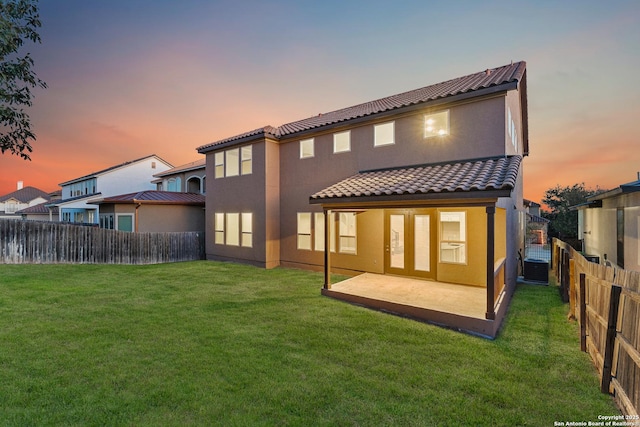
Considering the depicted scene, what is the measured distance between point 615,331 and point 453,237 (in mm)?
5274

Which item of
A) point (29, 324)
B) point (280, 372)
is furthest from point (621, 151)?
point (29, 324)

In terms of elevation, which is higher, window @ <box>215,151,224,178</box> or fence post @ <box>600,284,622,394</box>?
window @ <box>215,151,224,178</box>

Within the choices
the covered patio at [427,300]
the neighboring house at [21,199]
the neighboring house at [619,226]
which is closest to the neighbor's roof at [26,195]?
the neighboring house at [21,199]

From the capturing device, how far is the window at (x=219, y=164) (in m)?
14.9

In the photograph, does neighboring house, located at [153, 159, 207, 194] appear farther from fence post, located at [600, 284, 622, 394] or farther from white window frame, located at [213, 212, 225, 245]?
fence post, located at [600, 284, 622, 394]

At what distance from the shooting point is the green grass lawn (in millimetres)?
3221

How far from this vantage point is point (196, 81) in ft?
51.0

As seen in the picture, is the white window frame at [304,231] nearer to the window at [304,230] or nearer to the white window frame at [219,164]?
the window at [304,230]

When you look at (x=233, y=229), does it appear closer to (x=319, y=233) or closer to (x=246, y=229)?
(x=246, y=229)

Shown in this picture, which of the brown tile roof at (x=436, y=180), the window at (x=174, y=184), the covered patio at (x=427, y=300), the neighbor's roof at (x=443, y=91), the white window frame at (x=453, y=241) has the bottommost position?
the covered patio at (x=427, y=300)

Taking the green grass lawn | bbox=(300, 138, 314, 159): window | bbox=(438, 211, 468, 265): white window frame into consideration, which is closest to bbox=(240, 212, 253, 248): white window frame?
bbox=(300, 138, 314, 159): window

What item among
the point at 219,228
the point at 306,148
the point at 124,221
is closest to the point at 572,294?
the point at 306,148

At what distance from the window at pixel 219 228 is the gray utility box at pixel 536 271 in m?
13.4

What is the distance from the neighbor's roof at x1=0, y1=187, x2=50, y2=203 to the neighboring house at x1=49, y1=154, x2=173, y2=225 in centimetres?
3659
